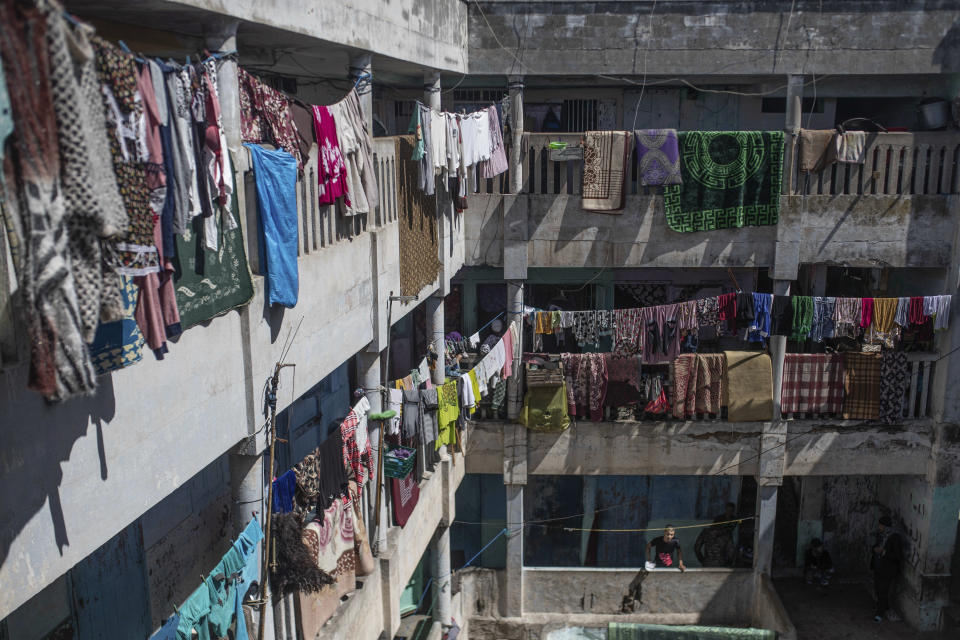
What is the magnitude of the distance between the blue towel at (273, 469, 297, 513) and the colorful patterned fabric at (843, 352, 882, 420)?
34.2 ft

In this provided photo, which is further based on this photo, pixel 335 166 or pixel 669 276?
pixel 669 276

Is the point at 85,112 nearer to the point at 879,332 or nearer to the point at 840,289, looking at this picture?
the point at 879,332

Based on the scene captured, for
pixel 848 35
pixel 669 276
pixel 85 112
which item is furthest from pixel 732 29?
pixel 85 112

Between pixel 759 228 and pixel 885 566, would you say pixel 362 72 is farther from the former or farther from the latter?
pixel 885 566

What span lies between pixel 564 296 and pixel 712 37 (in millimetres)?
5699

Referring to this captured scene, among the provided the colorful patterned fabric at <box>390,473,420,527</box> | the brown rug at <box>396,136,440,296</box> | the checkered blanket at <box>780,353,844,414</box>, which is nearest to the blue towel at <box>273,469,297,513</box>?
the colorful patterned fabric at <box>390,473,420,527</box>

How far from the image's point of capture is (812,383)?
15.0 meters

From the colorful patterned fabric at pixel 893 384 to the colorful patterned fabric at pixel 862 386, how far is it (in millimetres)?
94

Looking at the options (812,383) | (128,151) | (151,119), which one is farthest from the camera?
(812,383)

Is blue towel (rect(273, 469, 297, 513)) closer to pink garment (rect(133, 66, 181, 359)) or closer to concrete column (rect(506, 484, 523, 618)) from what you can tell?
pink garment (rect(133, 66, 181, 359))

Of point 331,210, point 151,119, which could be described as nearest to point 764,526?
point 331,210

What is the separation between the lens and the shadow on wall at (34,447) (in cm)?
449

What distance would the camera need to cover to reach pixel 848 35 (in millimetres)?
13328

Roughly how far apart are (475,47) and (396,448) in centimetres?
638
